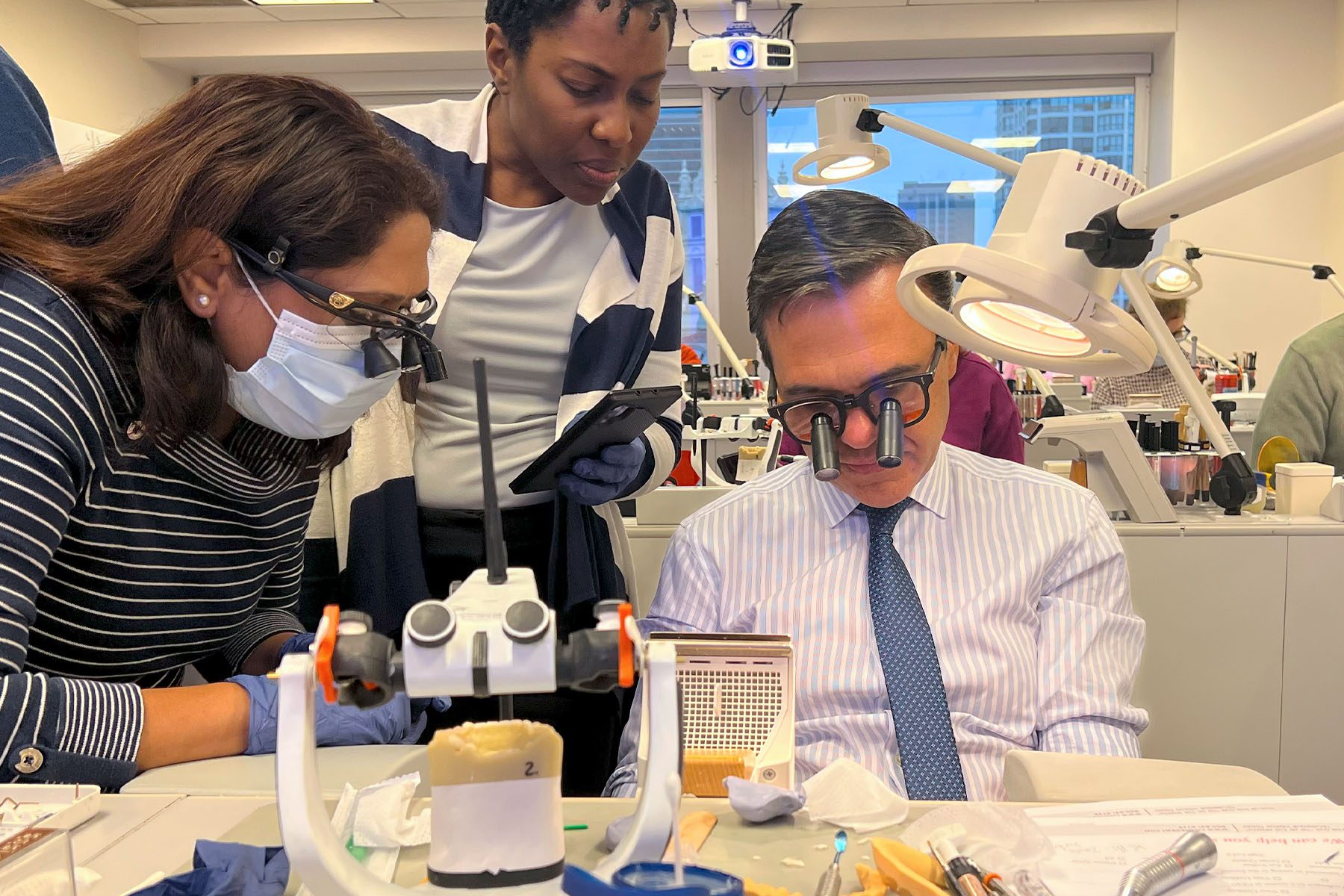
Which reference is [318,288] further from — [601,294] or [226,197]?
[601,294]

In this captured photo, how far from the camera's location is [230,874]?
80cm

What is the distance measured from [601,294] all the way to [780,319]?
35cm

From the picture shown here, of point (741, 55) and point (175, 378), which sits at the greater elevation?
point (741, 55)

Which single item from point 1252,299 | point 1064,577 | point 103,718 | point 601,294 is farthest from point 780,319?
point 1252,299

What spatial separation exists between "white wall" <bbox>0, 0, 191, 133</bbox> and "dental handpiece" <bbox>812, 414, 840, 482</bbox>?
555 centimetres

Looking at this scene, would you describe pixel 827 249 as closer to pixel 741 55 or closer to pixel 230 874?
pixel 230 874

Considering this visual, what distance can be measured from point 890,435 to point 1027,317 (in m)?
0.35

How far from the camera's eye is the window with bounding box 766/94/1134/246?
734cm

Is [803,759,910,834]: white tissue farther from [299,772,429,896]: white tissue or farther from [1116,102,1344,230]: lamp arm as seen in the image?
[1116,102,1344,230]: lamp arm

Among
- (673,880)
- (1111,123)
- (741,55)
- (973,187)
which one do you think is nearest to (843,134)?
(673,880)

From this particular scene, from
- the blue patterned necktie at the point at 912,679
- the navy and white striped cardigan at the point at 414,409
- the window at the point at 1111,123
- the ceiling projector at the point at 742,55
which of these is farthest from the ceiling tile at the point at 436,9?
the blue patterned necktie at the point at 912,679

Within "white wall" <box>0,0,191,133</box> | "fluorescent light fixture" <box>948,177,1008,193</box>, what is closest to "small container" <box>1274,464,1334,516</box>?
"fluorescent light fixture" <box>948,177,1008,193</box>

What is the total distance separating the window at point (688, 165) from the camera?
7.48m

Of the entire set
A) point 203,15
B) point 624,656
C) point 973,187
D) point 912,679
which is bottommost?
point 912,679
